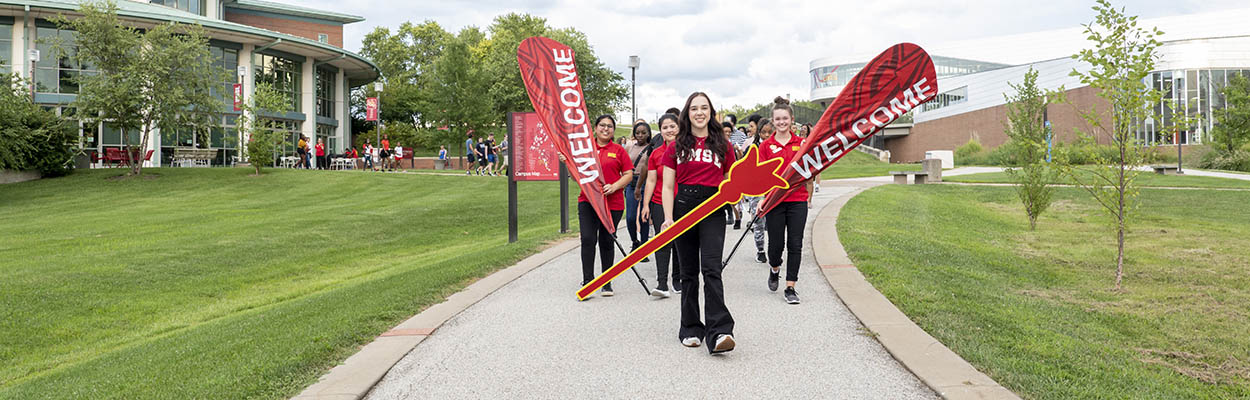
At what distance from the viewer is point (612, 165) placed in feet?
24.9

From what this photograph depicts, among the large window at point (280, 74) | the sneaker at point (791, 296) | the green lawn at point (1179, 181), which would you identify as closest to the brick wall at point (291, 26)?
the large window at point (280, 74)

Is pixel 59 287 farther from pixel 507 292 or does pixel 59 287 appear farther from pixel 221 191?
pixel 221 191

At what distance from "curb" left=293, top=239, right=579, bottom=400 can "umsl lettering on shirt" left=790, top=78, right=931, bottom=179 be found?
10.6ft

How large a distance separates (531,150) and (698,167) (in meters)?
8.33

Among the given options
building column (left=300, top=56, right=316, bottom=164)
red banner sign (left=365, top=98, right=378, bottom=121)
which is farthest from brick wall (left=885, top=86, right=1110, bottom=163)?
building column (left=300, top=56, right=316, bottom=164)

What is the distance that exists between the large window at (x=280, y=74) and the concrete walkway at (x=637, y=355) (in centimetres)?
4202

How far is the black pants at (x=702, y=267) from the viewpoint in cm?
532

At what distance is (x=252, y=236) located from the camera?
54.4ft

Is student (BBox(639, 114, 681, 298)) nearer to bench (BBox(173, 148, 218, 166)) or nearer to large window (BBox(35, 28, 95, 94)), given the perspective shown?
bench (BBox(173, 148, 218, 166))

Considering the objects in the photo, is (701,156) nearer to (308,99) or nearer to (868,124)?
(868,124)

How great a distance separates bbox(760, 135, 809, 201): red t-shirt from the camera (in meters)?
7.07

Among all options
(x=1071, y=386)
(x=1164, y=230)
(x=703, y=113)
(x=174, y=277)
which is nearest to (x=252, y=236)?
(x=174, y=277)

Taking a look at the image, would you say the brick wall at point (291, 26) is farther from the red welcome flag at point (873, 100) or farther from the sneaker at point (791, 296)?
the red welcome flag at point (873, 100)

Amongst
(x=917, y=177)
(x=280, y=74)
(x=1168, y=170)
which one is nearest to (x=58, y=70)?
(x=280, y=74)
